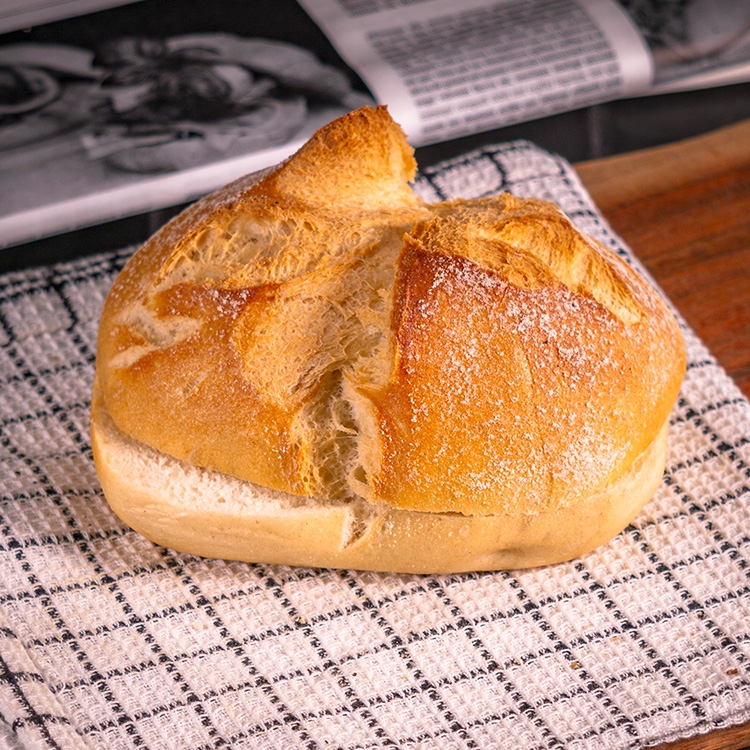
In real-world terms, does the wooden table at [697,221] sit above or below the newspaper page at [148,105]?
below

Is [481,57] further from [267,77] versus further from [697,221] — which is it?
[697,221]

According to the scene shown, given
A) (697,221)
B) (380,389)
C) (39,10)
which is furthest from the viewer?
(39,10)

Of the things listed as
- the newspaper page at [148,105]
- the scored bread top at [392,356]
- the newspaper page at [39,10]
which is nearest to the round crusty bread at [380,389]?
the scored bread top at [392,356]

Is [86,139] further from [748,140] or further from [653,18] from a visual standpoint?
[748,140]

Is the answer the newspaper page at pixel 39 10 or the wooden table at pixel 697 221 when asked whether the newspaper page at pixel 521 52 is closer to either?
the wooden table at pixel 697 221

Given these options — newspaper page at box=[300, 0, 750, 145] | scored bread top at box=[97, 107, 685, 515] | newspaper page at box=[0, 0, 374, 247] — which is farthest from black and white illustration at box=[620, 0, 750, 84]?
scored bread top at box=[97, 107, 685, 515]

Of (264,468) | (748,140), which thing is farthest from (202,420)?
(748,140)

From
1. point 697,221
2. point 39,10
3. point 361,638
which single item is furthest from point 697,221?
point 39,10
